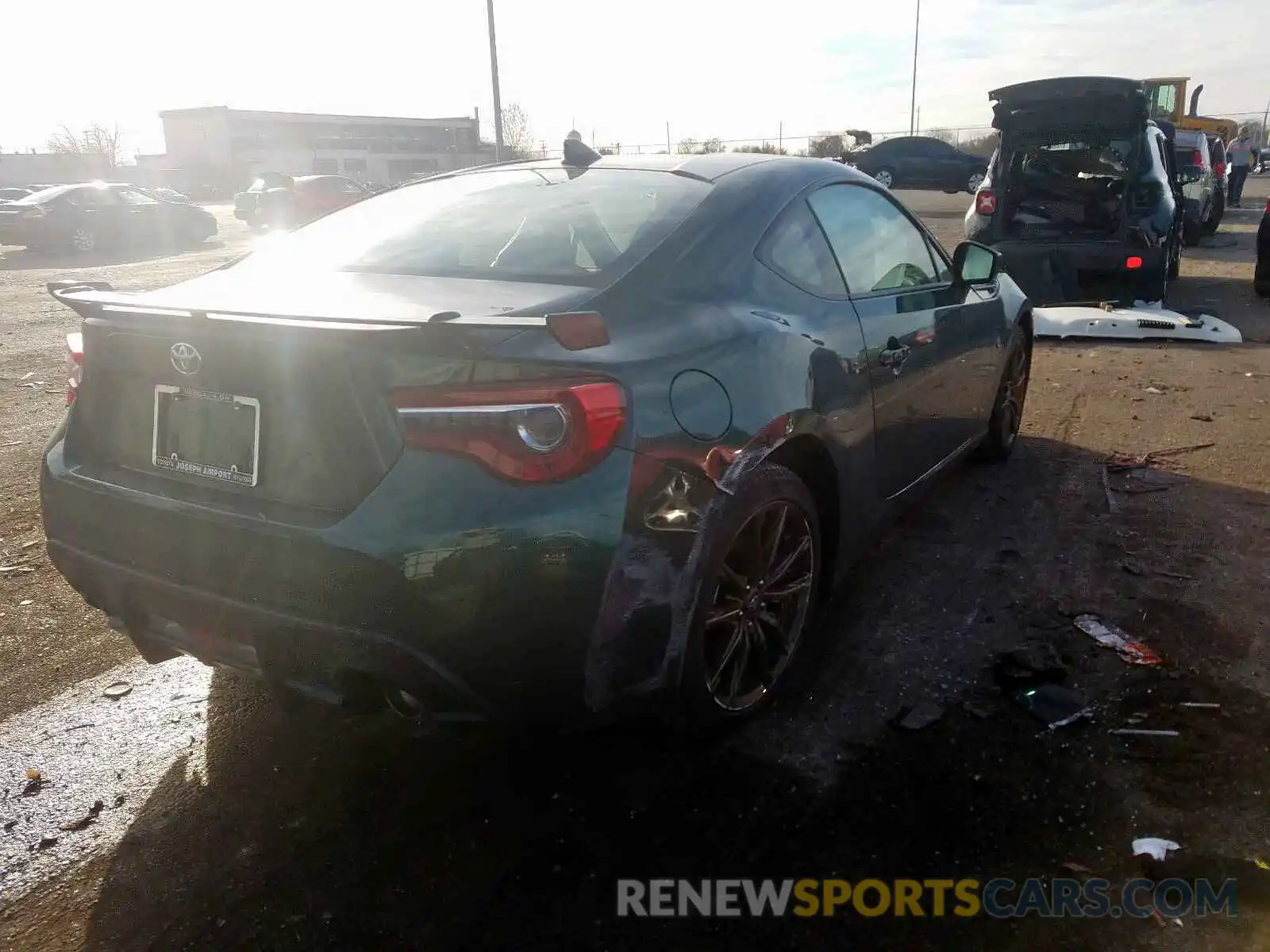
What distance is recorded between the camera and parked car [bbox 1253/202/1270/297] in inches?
397

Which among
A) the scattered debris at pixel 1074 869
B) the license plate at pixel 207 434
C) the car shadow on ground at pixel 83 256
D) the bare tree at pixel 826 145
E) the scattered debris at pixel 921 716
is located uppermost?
the bare tree at pixel 826 145

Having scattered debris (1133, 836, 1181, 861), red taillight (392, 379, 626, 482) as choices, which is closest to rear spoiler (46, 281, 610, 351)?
red taillight (392, 379, 626, 482)

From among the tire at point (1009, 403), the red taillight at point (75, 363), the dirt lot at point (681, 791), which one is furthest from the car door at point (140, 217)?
the red taillight at point (75, 363)

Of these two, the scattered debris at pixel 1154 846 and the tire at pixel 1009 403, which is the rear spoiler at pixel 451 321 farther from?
the tire at pixel 1009 403

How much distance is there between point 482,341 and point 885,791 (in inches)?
61.9

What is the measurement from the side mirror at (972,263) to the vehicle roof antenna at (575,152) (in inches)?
67.1

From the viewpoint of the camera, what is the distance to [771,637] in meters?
2.89

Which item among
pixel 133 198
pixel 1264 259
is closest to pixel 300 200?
pixel 133 198

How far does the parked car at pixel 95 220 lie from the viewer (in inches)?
740

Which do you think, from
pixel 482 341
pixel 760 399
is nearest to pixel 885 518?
pixel 760 399

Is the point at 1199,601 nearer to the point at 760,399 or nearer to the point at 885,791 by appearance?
the point at 885,791

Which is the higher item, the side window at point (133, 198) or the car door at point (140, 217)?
the side window at point (133, 198)

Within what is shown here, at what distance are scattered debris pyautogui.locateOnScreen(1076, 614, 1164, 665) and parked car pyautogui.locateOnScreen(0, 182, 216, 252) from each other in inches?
824

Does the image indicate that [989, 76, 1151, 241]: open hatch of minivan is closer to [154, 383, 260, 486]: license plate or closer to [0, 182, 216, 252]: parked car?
[154, 383, 260, 486]: license plate
